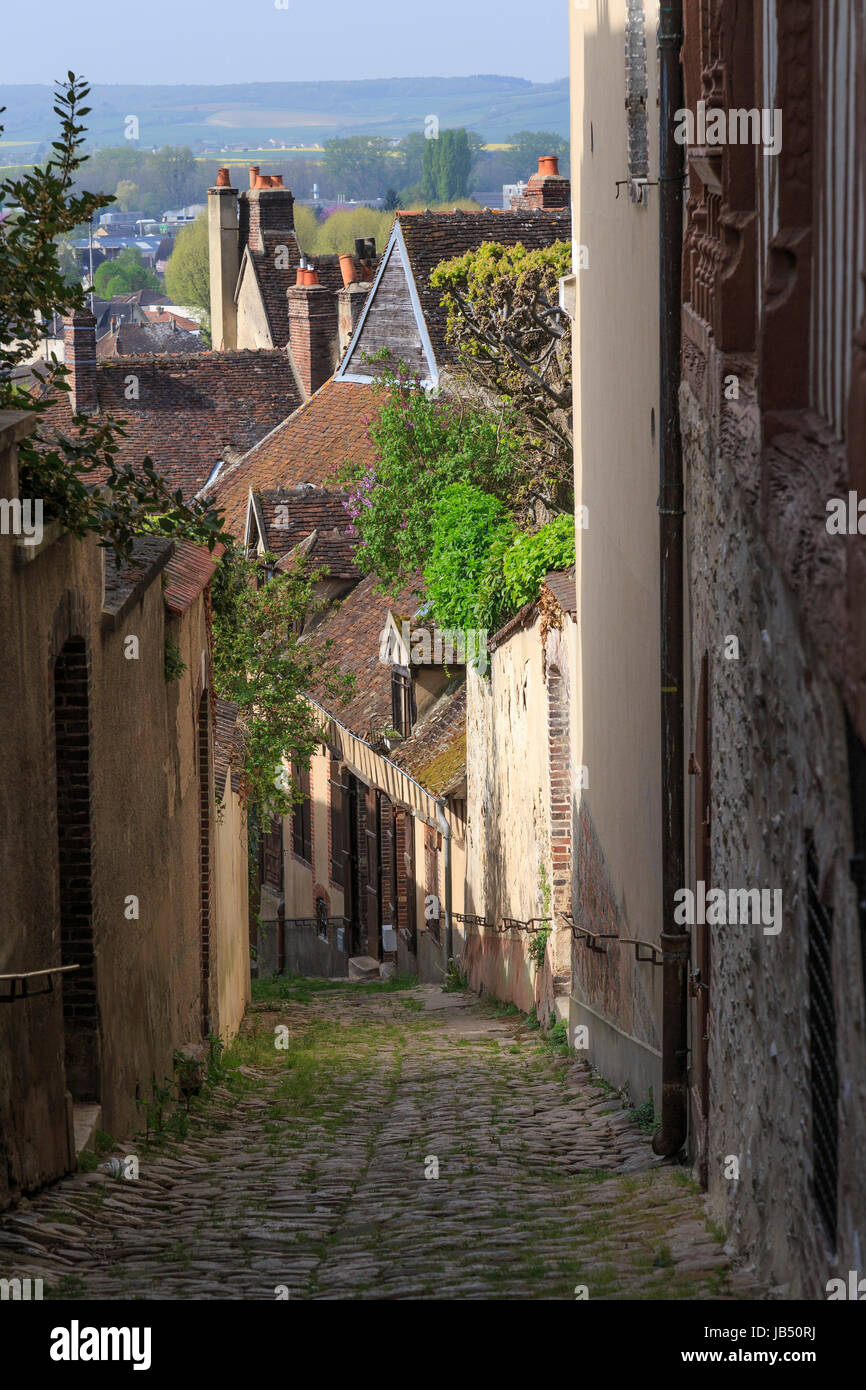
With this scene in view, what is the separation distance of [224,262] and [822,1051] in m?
46.2

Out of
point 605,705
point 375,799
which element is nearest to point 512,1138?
point 605,705

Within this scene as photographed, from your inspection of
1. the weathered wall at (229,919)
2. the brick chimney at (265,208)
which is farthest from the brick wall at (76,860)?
the brick chimney at (265,208)

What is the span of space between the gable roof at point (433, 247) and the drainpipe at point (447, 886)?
10599mm

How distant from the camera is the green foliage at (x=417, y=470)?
67.0 feet

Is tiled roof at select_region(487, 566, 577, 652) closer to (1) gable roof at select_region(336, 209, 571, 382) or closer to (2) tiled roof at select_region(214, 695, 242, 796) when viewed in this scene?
(2) tiled roof at select_region(214, 695, 242, 796)

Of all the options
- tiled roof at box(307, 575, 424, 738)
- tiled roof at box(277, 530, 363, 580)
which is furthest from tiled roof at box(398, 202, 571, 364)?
tiled roof at box(307, 575, 424, 738)

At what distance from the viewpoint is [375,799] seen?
23719 mm

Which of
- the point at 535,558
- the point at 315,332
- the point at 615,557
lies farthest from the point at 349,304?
the point at 615,557

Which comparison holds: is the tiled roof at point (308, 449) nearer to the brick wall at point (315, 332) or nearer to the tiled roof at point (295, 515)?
the tiled roof at point (295, 515)

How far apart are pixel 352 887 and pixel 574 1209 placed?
18042 millimetres

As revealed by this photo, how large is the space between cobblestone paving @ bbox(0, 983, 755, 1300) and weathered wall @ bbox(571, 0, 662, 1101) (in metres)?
0.63

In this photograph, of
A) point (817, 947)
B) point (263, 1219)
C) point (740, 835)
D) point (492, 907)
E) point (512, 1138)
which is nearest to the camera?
point (817, 947)

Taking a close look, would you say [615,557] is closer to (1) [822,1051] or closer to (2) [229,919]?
(1) [822,1051]
